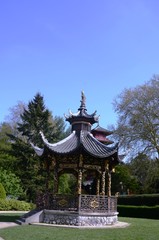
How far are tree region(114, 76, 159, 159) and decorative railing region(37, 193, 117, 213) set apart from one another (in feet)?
46.1

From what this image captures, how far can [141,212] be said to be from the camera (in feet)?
90.6

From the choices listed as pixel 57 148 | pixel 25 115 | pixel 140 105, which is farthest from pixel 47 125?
pixel 57 148

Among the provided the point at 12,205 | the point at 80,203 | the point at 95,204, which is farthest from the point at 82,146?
the point at 12,205

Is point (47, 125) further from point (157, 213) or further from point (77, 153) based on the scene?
point (77, 153)

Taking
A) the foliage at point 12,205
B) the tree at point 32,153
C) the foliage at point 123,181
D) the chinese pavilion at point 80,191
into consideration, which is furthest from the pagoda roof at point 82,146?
the foliage at point 123,181

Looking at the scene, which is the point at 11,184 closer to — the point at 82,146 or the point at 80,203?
the point at 80,203

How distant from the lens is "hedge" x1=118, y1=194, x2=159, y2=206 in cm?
3070

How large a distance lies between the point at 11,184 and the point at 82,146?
18.2 m

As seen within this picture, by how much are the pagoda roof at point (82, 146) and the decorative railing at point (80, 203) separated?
2.29m

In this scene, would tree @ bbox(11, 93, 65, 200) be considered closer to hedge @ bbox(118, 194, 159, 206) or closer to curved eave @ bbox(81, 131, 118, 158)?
hedge @ bbox(118, 194, 159, 206)

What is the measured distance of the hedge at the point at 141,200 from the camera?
30703mm

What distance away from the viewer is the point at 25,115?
39.6m

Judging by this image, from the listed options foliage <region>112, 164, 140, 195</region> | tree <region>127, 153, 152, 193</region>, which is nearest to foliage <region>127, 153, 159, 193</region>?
tree <region>127, 153, 152, 193</region>

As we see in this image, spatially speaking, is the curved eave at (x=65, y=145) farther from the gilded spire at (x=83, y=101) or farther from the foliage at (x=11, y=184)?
the foliage at (x=11, y=184)
